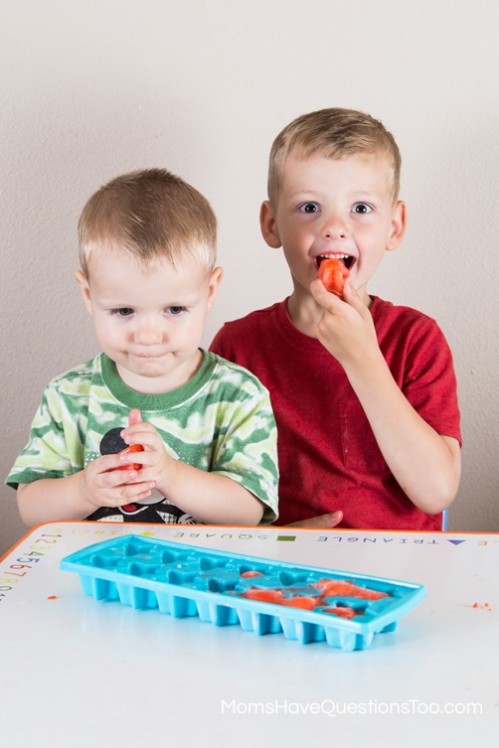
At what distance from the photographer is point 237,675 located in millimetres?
544

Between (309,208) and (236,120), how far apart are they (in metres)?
0.31

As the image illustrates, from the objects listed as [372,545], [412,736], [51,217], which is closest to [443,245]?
[51,217]

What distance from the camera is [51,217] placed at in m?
1.39

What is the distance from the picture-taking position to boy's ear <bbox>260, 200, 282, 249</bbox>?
1.21 m

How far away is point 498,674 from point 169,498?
434 mm

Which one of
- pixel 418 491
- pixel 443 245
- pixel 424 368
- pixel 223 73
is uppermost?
pixel 223 73

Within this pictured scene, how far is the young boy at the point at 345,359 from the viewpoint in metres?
1.06

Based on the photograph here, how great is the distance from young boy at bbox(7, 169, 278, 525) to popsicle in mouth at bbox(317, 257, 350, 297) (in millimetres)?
135

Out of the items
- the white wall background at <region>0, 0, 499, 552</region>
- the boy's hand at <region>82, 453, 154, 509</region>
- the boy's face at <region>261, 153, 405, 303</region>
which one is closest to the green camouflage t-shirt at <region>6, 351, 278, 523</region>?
the boy's hand at <region>82, 453, 154, 509</region>

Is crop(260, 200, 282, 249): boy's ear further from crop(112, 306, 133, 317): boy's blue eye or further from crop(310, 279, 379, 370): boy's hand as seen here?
crop(112, 306, 133, 317): boy's blue eye

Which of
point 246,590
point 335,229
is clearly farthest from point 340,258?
point 246,590

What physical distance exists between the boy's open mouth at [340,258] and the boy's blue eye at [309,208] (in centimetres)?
6

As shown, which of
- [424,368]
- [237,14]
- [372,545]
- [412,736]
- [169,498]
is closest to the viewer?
[412,736]

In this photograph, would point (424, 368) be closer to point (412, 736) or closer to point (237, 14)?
point (237, 14)
